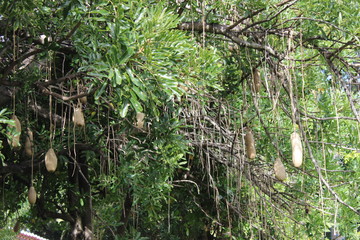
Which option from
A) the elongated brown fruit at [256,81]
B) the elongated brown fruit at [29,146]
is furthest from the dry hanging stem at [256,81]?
the elongated brown fruit at [29,146]

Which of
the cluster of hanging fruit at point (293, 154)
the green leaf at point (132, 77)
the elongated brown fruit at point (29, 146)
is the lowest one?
the elongated brown fruit at point (29, 146)

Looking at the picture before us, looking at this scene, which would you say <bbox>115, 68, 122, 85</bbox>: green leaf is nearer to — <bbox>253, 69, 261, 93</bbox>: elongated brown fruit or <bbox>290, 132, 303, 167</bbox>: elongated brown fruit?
<bbox>290, 132, 303, 167</bbox>: elongated brown fruit

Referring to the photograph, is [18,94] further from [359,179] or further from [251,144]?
[359,179]

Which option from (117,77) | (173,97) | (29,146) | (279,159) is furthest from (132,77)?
(29,146)

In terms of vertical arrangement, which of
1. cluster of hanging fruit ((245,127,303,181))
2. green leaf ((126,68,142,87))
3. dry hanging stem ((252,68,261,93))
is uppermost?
green leaf ((126,68,142,87))

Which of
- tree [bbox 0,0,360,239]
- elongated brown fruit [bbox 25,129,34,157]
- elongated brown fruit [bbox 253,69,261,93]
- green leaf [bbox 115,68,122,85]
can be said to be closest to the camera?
green leaf [bbox 115,68,122,85]

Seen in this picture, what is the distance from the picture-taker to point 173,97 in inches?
101

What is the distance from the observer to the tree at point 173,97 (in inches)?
73.0

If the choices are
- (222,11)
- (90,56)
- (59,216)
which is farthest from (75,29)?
(59,216)

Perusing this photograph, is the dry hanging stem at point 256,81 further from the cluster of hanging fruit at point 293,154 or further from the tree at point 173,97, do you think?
the cluster of hanging fruit at point 293,154

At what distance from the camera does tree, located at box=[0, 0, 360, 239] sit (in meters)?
1.85

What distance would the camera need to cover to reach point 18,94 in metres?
2.88

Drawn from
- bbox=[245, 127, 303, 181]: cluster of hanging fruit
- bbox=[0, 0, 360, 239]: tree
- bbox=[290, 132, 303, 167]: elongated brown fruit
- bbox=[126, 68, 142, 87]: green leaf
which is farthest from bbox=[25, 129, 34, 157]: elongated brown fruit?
bbox=[290, 132, 303, 167]: elongated brown fruit

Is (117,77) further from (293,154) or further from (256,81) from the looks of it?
(256,81)
